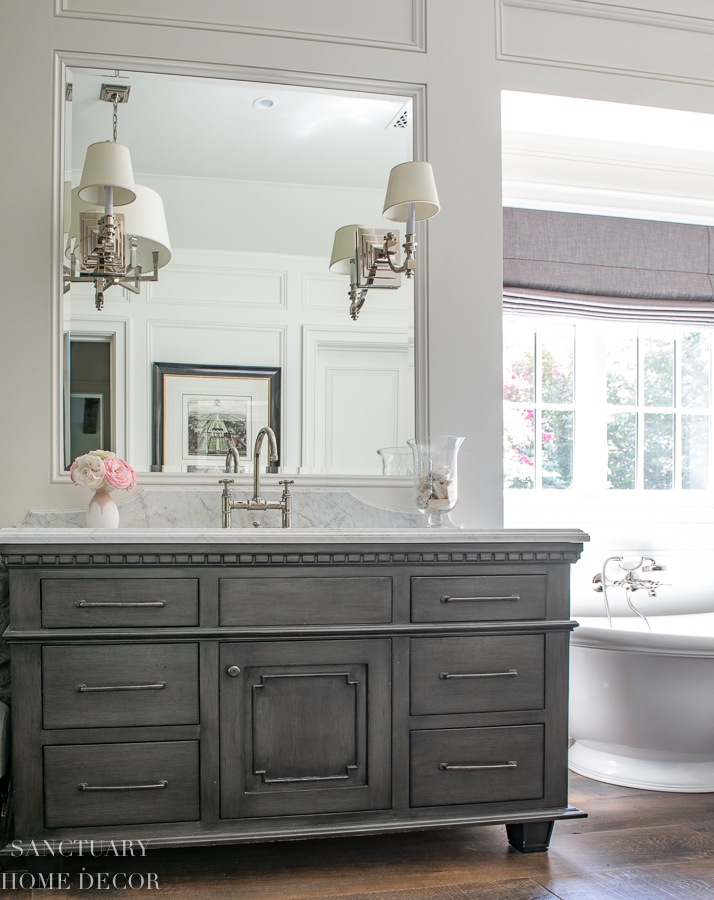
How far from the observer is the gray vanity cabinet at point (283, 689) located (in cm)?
170

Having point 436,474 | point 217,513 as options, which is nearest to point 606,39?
point 436,474

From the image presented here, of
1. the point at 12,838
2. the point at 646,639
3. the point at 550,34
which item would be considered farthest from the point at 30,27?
the point at 646,639

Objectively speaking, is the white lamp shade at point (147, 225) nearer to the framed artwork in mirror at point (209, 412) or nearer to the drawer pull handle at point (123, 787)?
the framed artwork in mirror at point (209, 412)

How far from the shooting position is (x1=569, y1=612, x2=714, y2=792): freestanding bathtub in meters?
2.32

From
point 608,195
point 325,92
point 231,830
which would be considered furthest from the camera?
point 608,195

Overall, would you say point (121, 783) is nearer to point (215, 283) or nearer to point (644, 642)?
point (215, 283)

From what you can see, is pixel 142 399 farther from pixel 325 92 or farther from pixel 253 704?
pixel 325 92

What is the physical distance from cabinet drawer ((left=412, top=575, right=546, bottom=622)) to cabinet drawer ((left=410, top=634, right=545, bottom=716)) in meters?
0.05

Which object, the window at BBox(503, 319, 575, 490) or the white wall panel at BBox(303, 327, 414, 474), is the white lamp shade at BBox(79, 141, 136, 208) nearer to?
the white wall panel at BBox(303, 327, 414, 474)

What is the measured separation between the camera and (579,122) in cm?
298

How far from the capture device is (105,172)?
85.0 inches

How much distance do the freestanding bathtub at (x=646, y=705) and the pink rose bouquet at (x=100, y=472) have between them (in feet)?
4.84

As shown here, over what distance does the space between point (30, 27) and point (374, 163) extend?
1118mm

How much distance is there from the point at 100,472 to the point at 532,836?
4.88 feet
